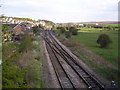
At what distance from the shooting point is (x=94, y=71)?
1248 centimetres

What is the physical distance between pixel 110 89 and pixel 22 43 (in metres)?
13.4

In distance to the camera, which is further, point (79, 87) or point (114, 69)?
point (114, 69)

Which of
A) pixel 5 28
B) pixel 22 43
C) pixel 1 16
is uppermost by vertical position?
pixel 1 16

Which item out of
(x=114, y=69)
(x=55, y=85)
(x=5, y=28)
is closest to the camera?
(x=5, y=28)

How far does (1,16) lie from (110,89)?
7.01 m

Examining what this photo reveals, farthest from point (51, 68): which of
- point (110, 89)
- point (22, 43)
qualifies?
point (22, 43)

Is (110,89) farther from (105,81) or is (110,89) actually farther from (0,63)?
(0,63)

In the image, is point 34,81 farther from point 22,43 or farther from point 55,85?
point 22,43

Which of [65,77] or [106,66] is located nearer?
[65,77]

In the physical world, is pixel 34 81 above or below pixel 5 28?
below

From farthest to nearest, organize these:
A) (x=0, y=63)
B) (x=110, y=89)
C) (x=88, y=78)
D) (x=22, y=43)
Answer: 1. (x=22, y=43)
2. (x=88, y=78)
3. (x=110, y=89)
4. (x=0, y=63)

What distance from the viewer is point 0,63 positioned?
194 inches

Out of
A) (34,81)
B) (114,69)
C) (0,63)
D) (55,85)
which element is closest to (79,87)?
(55,85)

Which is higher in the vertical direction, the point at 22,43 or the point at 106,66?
the point at 22,43
